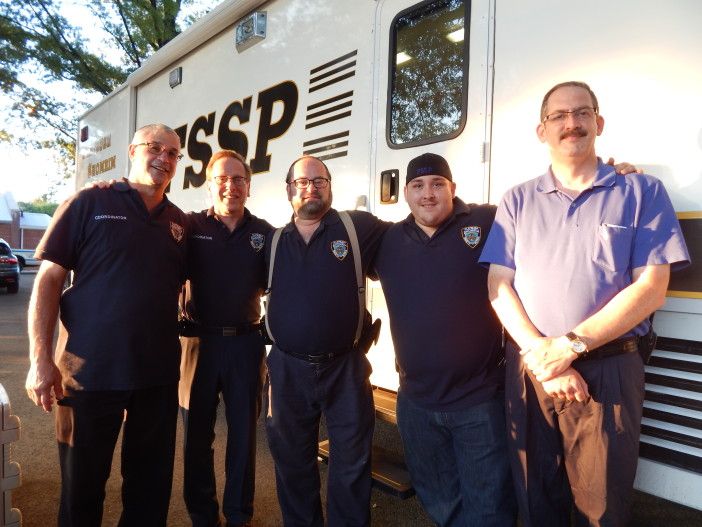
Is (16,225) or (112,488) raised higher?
(16,225)

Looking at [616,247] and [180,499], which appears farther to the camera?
[180,499]

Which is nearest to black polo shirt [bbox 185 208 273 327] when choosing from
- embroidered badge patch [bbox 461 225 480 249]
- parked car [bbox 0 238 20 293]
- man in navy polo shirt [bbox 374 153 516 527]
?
man in navy polo shirt [bbox 374 153 516 527]

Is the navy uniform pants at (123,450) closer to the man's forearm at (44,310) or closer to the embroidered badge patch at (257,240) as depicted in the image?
the man's forearm at (44,310)

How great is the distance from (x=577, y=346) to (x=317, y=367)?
1131mm

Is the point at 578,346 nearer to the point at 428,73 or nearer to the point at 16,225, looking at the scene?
the point at 428,73

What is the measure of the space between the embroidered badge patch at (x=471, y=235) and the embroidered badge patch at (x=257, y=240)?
1.07 metres

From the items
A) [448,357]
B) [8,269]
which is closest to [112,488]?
[448,357]

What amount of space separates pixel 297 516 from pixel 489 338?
1.22 meters

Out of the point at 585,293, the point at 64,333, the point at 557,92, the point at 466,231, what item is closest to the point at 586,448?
the point at 585,293

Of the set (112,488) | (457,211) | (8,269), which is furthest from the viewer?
(8,269)


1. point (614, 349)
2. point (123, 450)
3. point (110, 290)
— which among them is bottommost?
point (123, 450)

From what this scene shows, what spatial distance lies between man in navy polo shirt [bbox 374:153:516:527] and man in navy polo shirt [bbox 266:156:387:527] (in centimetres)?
23

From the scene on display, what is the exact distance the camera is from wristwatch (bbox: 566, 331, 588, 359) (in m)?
1.69

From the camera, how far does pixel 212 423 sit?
2736 mm
